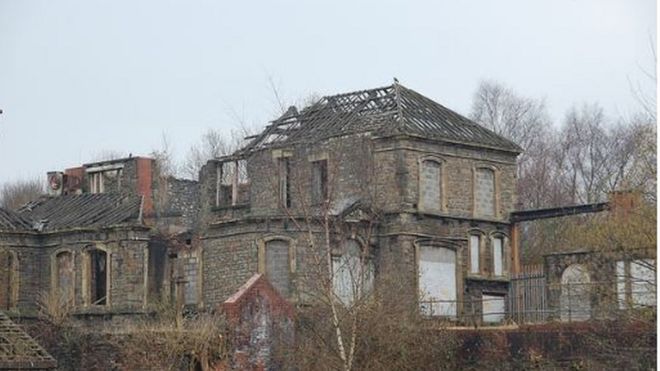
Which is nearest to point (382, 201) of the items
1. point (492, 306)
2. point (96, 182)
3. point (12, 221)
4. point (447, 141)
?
point (447, 141)

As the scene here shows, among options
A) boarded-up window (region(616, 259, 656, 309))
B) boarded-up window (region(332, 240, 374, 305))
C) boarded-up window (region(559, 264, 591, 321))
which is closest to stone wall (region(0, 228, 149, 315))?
boarded-up window (region(332, 240, 374, 305))

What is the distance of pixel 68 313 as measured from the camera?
4309 cm

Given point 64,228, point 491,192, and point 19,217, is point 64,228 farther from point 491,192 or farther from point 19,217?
point 491,192

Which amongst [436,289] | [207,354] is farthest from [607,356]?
[436,289]

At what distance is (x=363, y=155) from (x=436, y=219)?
3020mm

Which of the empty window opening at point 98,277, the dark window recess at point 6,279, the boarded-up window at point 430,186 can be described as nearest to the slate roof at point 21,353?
the empty window opening at point 98,277

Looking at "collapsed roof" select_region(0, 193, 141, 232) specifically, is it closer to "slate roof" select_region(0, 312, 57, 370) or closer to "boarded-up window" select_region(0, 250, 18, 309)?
"boarded-up window" select_region(0, 250, 18, 309)

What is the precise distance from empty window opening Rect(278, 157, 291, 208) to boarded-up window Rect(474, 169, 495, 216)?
5.95 m

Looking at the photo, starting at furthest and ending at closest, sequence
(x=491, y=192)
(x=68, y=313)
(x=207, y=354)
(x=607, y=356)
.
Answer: (x=491, y=192) < (x=68, y=313) < (x=207, y=354) < (x=607, y=356)

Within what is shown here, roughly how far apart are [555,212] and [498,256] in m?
2.43

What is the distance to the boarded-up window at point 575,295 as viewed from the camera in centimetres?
3606

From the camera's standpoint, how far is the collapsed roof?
1839 inches

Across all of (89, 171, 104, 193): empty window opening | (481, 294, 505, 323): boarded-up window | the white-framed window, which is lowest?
(481, 294, 505, 323): boarded-up window

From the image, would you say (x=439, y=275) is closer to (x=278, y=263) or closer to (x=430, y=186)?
(x=430, y=186)
